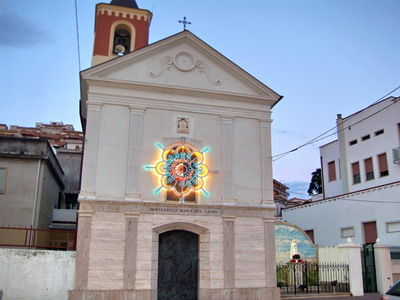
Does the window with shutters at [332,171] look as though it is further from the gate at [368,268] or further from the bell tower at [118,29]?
the bell tower at [118,29]

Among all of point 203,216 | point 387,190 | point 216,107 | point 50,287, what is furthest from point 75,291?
point 387,190

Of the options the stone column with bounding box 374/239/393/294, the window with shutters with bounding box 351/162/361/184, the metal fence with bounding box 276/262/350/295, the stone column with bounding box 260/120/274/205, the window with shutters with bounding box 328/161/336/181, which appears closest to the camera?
the stone column with bounding box 260/120/274/205

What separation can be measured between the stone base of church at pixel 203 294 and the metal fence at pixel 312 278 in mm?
2450

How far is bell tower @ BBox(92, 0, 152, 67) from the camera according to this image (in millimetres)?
23953

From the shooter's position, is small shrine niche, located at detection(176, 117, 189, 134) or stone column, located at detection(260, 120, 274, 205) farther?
stone column, located at detection(260, 120, 274, 205)

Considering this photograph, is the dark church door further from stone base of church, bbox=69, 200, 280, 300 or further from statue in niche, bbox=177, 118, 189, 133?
statue in niche, bbox=177, 118, 189, 133

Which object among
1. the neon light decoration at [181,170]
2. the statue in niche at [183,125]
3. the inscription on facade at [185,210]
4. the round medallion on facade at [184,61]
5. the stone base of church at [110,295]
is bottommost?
the stone base of church at [110,295]

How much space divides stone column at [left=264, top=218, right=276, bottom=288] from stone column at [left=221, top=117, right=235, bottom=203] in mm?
1921

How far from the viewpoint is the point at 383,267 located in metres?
21.5

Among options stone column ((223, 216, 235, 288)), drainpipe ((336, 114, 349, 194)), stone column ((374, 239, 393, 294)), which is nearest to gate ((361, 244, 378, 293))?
stone column ((374, 239, 393, 294))

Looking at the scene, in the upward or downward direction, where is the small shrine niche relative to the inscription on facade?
upward

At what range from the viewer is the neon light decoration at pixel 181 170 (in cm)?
1850

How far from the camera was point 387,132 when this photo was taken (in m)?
30.1

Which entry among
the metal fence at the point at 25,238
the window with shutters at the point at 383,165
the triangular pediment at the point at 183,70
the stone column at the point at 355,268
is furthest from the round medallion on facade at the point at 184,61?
the window with shutters at the point at 383,165
